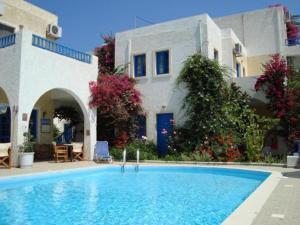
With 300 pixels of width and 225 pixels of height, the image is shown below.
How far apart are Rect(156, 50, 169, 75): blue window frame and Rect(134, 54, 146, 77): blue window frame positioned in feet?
2.95

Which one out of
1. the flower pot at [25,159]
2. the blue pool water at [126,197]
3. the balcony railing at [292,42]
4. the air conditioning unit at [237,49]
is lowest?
the blue pool water at [126,197]

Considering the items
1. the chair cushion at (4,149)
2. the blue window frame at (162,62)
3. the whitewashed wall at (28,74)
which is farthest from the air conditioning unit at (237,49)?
the chair cushion at (4,149)

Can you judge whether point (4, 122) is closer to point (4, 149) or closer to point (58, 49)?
point (4, 149)

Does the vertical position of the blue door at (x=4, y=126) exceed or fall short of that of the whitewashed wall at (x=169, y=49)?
it falls short

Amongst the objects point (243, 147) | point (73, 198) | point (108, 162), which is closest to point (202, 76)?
point (243, 147)

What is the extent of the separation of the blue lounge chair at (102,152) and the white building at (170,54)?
3082 mm

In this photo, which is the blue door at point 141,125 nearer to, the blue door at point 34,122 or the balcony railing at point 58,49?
the balcony railing at point 58,49

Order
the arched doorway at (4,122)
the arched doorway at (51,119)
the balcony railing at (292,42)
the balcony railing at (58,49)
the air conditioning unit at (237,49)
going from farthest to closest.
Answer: the balcony railing at (292,42) → the air conditioning unit at (237,49) → the arched doorway at (51,119) → the arched doorway at (4,122) → the balcony railing at (58,49)

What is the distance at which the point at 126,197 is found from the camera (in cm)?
822

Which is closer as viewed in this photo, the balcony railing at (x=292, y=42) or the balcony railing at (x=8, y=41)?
the balcony railing at (x=8, y=41)

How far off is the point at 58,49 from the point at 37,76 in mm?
1931

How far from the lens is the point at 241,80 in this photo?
Answer: 1725 cm

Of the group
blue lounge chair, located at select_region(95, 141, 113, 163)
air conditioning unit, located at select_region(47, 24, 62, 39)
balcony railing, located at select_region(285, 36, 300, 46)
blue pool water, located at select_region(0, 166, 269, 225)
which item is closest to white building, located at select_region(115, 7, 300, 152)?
balcony railing, located at select_region(285, 36, 300, 46)

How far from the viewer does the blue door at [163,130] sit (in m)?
17.2
